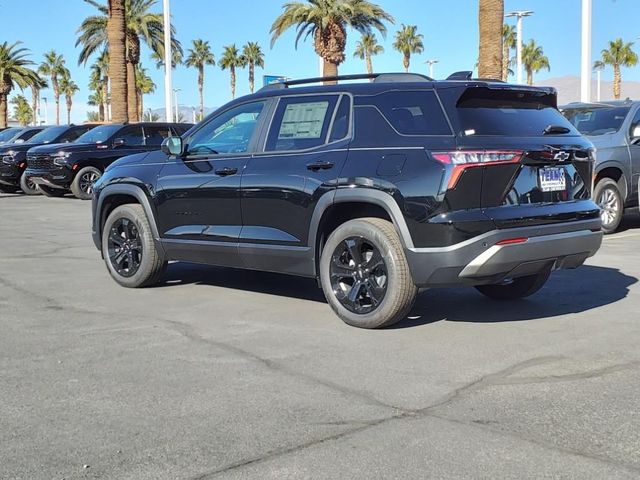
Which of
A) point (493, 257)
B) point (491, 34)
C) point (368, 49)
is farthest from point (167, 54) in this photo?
point (368, 49)

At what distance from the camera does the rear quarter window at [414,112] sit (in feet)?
18.1

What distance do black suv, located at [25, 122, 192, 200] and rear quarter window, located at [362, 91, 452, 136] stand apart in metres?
13.5

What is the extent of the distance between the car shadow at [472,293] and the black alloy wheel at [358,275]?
0.33 m

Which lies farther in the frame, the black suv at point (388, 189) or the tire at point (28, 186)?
the tire at point (28, 186)

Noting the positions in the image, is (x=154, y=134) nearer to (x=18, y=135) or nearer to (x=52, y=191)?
(x=52, y=191)

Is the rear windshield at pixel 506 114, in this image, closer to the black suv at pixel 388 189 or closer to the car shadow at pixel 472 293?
the black suv at pixel 388 189

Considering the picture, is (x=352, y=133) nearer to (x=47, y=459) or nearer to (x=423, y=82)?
(x=423, y=82)

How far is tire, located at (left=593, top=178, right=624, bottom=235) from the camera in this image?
11.5 meters

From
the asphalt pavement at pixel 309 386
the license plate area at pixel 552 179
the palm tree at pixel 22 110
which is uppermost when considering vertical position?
the palm tree at pixel 22 110

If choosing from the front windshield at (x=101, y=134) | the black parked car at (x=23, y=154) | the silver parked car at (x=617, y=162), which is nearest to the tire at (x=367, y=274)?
the silver parked car at (x=617, y=162)

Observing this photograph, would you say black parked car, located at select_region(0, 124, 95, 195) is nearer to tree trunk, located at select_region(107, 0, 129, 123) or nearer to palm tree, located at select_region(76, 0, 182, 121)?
tree trunk, located at select_region(107, 0, 129, 123)

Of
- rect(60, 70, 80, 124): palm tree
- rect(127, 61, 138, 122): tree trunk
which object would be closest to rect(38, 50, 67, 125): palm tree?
rect(60, 70, 80, 124): palm tree

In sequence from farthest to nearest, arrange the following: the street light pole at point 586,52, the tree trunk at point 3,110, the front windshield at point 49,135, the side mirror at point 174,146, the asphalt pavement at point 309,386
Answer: the tree trunk at point 3,110 < the front windshield at point 49,135 < the street light pole at point 586,52 < the side mirror at point 174,146 < the asphalt pavement at point 309,386

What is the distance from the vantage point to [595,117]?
12.0m
